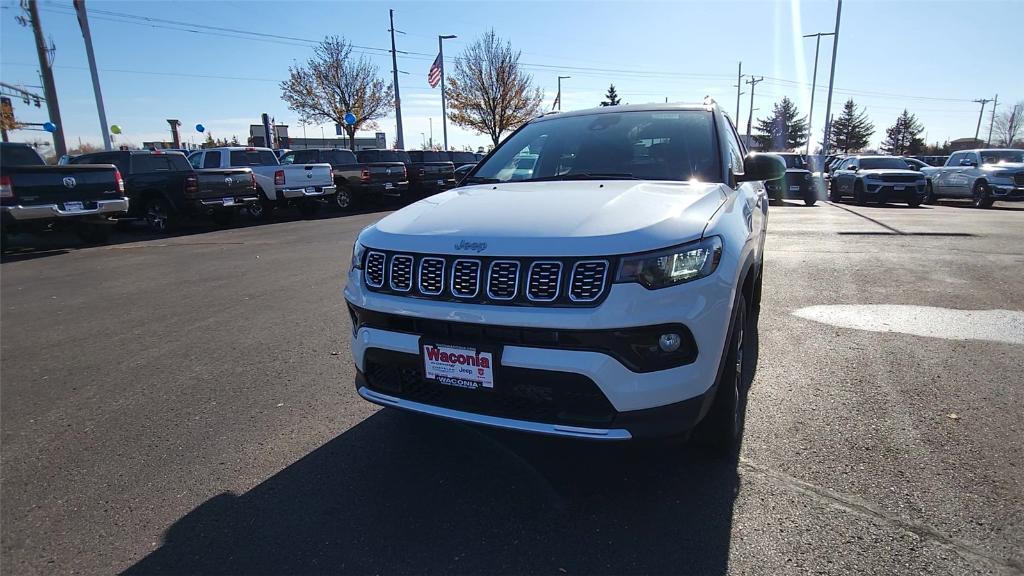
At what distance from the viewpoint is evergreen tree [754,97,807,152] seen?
79.7 metres

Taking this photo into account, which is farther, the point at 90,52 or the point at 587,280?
the point at 90,52

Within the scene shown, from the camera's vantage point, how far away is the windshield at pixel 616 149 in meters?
3.34

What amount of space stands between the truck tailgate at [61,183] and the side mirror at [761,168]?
39.6ft

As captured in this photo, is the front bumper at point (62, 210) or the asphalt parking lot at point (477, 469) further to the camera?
the front bumper at point (62, 210)

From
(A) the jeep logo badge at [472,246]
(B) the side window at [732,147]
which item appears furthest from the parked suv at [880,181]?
(A) the jeep logo badge at [472,246]

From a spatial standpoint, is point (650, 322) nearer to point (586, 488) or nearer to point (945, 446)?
point (586, 488)

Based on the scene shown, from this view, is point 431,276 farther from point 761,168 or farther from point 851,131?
point 851,131

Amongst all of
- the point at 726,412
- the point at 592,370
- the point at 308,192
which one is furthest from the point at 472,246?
the point at 308,192

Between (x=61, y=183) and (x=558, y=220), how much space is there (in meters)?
12.0

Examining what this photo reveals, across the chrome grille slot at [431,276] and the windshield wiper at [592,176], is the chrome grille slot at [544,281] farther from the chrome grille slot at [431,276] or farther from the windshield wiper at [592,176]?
the windshield wiper at [592,176]

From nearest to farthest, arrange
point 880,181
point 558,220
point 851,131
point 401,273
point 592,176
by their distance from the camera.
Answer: point 558,220 < point 401,273 < point 592,176 < point 880,181 < point 851,131

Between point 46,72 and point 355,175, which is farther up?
point 46,72

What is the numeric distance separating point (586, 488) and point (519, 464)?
392mm

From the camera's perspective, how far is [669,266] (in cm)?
222
